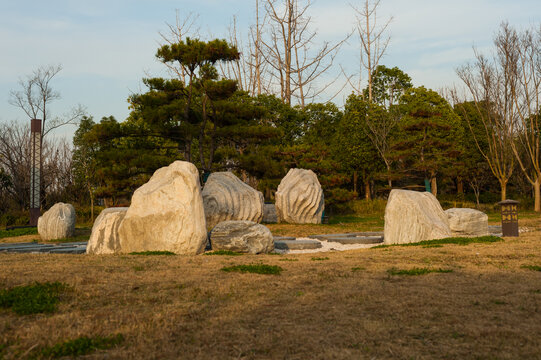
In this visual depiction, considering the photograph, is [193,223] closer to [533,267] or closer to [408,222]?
[408,222]

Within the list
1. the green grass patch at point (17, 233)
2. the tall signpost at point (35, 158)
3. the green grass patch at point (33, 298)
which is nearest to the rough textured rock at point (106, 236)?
the green grass patch at point (33, 298)

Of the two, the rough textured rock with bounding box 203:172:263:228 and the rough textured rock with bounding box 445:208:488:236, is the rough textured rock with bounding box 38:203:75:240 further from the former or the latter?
the rough textured rock with bounding box 445:208:488:236

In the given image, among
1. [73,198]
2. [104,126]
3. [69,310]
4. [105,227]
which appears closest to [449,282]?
[69,310]

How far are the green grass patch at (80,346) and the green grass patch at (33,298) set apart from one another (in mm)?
1060

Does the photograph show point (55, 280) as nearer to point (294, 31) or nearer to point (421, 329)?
point (421, 329)

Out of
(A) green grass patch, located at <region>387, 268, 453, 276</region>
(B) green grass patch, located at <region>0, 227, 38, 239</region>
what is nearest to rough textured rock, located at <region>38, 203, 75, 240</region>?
(B) green grass patch, located at <region>0, 227, 38, 239</region>

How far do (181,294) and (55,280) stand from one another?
5.71 feet

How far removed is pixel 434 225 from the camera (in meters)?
11.4

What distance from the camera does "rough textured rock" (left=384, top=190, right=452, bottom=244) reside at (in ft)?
36.8

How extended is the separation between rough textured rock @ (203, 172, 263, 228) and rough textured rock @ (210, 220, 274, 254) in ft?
17.7

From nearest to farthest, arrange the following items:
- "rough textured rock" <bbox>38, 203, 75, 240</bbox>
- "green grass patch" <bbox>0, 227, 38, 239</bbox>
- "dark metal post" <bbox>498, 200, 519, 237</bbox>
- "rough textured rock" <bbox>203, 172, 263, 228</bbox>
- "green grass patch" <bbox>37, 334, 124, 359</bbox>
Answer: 1. "green grass patch" <bbox>37, 334, 124, 359</bbox>
2. "dark metal post" <bbox>498, 200, 519, 237</bbox>
3. "rough textured rock" <bbox>38, 203, 75, 240</bbox>
4. "rough textured rock" <bbox>203, 172, 263, 228</bbox>
5. "green grass patch" <bbox>0, 227, 38, 239</bbox>

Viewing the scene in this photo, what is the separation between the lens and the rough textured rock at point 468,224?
1295 cm

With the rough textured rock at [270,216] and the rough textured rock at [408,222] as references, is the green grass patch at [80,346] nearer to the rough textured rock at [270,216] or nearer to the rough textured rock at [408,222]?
the rough textured rock at [408,222]

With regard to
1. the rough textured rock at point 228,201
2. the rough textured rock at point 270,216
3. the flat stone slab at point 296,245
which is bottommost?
the flat stone slab at point 296,245
